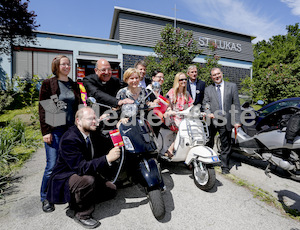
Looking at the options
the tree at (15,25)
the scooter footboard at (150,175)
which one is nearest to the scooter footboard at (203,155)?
the scooter footboard at (150,175)

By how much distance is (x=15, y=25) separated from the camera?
9.86 metres

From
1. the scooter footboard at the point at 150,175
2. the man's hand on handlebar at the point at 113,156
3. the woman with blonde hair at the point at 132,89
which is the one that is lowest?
the scooter footboard at the point at 150,175

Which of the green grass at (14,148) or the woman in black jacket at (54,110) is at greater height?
the woman in black jacket at (54,110)

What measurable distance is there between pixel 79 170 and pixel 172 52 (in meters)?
5.54

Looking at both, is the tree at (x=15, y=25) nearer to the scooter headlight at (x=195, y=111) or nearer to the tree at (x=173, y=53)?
the tree at (x=173, y=53)

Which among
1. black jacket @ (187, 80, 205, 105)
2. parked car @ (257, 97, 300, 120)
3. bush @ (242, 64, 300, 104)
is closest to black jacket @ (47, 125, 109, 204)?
black jacket @ (187, 80, 205, 105)

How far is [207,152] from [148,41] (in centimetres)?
1282

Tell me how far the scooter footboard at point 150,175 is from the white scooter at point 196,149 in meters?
0.83

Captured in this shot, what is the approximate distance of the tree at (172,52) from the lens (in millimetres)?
6246

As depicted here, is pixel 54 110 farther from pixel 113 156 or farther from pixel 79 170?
pixel 113 156

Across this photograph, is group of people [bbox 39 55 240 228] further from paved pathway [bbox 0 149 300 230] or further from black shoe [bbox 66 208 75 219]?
paved pathway [bbox 0 149 300 230]

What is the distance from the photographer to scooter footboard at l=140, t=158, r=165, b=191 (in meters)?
2.05

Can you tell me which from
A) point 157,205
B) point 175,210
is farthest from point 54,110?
point 175,210

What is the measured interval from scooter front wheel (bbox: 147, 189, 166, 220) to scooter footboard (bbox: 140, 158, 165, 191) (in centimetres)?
6
